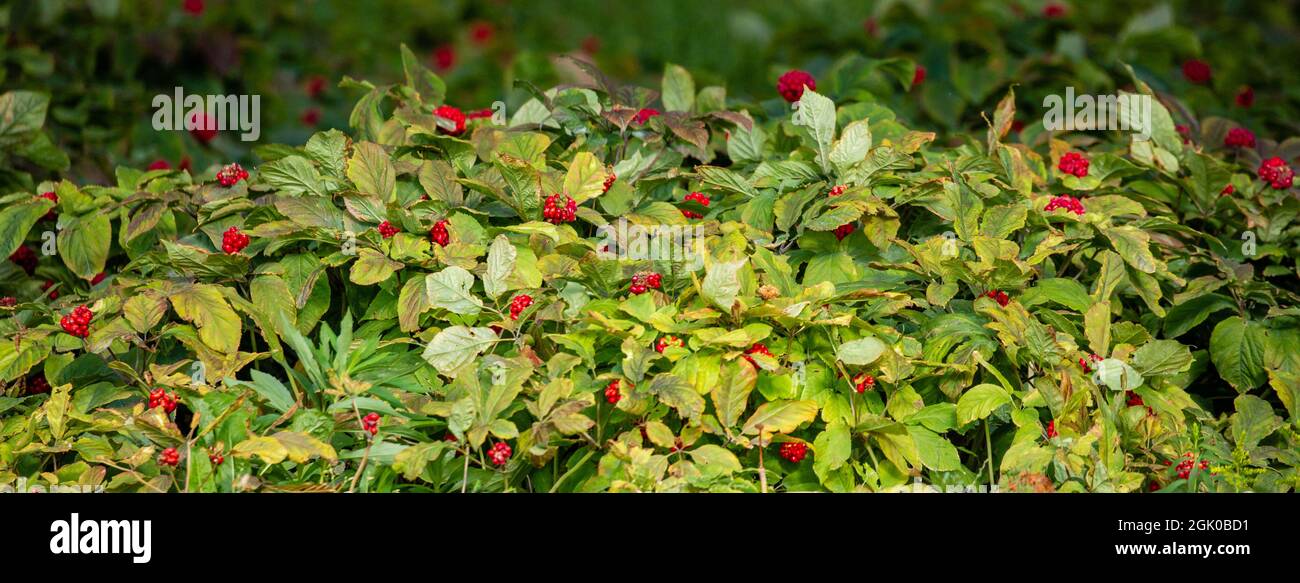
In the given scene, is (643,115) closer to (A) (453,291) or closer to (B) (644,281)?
(B) (644,281)

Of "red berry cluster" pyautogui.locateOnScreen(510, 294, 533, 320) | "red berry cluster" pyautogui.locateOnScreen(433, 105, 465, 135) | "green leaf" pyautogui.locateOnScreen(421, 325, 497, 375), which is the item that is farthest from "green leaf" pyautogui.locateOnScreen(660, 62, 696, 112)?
"green leaf" pyautogui.locateOnScreen(421, 325, 497, 375)

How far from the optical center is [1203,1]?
6695mm

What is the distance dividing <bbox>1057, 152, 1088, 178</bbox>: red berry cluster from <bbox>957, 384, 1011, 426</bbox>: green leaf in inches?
36.1

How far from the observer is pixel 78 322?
2.57 meters

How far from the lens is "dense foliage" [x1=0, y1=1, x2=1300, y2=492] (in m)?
2.38

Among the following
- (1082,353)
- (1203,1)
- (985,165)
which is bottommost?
(1082,353)

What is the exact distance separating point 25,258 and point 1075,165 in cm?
276

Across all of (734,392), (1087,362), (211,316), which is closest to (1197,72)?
(1087,362)
